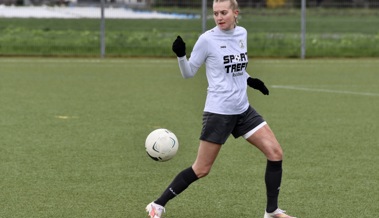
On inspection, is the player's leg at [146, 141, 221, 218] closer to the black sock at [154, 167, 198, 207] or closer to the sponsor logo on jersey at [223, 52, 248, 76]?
the black sock at [154, 167, 198, 207]

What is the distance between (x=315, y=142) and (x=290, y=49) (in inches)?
649

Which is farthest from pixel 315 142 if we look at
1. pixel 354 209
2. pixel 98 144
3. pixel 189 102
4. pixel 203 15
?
pixel 203 15

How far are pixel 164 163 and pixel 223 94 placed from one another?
10.8 feet

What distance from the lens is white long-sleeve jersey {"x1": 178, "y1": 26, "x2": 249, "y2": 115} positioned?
7184 mm

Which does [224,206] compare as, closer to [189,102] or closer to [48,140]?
[48,140]

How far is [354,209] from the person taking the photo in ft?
26.2

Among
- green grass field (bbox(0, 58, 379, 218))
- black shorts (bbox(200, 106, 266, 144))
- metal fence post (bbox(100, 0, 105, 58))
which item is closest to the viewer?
black shorts (bbox(200, 106, 266, 144))

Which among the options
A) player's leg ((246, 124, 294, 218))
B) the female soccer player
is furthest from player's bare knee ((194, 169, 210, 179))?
player's leg ((246, 124, 294, 218))

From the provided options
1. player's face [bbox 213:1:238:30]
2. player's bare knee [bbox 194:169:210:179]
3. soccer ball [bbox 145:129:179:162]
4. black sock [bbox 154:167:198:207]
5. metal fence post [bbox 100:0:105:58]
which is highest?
player's face [bbox 213:1:238:30]

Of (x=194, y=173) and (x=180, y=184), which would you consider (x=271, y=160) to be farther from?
(x=180, y=184)

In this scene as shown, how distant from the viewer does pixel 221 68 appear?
7199 mm

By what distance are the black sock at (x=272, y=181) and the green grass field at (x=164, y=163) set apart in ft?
1.11

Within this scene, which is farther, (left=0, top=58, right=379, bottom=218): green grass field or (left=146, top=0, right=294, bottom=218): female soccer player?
(left=0, top=58, right=379, bottom=218): green grass field

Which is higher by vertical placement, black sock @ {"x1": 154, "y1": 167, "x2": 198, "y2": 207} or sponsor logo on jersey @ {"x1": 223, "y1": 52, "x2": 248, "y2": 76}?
sponsor logo on jersey @ {"x1": 223, "y1": 52, "x2": 248, "y2": 76}
